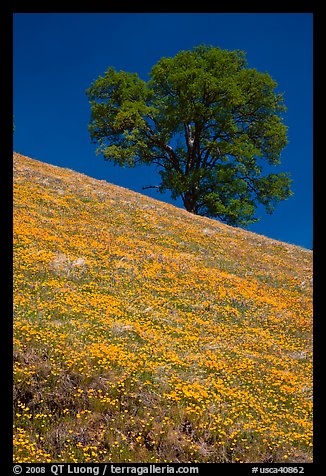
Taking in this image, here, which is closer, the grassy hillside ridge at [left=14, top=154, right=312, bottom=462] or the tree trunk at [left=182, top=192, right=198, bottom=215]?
the grassy hillside ridge at [left=14, top=154, right=312, bottom=462]

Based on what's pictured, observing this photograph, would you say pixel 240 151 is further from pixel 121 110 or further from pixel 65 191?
pixel 65 191

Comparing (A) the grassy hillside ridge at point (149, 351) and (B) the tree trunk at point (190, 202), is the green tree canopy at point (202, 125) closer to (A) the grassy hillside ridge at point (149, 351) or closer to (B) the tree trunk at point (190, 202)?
(B) the tree trunk at point (190, 202)

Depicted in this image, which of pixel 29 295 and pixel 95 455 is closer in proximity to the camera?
pixel 95 455

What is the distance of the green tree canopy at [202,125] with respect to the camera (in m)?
37.5

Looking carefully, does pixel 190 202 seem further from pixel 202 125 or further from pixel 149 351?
pixel 149 351

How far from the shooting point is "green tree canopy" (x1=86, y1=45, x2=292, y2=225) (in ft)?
123

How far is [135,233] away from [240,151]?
20.1m

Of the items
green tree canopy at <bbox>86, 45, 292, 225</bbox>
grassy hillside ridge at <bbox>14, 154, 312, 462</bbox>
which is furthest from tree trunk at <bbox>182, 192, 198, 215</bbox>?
grassy hillside ridge at <bbox>14, 154, 312, 462</bbox>

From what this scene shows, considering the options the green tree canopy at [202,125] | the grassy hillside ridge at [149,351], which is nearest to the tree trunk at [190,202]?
the green tree canopy at [202,125]

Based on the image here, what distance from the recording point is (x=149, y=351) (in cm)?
905

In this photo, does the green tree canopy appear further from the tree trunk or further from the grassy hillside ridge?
Answer: the grassy hillside ridge

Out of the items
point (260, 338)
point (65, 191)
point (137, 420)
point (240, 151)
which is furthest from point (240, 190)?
point (137, 420)

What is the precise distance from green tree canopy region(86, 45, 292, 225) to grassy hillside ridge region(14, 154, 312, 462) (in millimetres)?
19472
